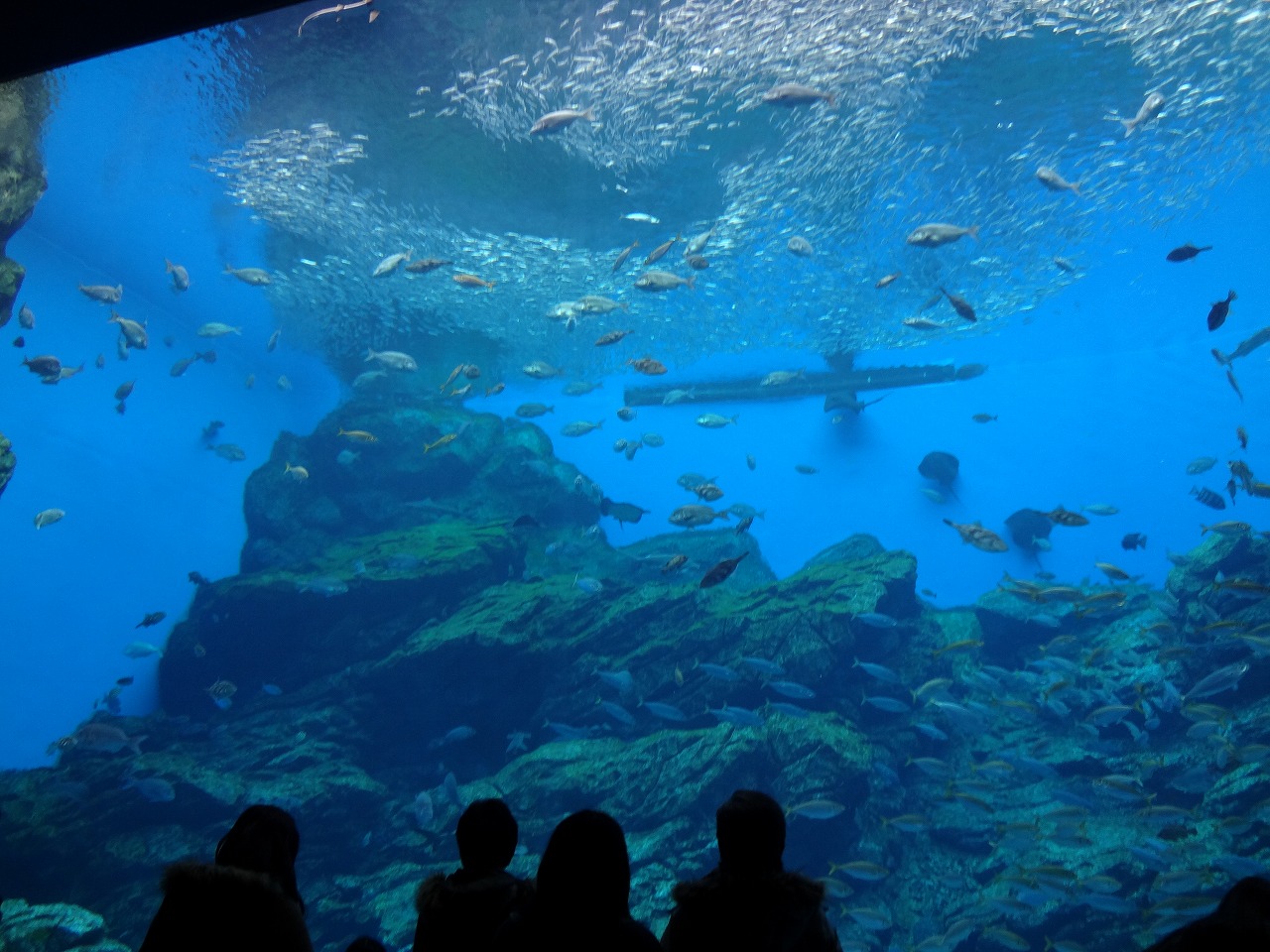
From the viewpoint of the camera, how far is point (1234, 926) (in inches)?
45.3

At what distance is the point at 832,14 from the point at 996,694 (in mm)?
12282

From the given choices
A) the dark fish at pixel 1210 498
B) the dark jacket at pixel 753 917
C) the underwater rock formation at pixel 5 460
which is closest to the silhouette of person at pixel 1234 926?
the dark jacket at pixel 753 917

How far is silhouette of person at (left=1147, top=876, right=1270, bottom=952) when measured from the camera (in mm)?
1120

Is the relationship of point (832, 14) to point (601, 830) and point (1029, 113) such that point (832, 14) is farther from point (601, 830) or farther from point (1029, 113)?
point (601, 830)

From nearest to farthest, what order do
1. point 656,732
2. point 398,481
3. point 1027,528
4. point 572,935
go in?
point 572,935 → point 656,732 → point 398,481 → point 1027,528

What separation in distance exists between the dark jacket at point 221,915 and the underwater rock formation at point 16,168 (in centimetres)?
1288

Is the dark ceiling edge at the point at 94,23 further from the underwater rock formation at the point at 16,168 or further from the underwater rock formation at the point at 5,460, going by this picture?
the underwater rock formation at the point at 16,168

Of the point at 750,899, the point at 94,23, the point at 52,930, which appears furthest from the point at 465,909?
the point at 52,930

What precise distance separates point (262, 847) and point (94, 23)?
4087 millimetres

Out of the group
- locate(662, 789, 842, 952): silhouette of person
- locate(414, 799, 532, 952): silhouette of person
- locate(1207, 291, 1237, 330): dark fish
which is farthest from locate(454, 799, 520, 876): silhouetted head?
locate(1207, 291, 1237, 330): dark fish

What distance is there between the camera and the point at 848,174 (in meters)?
14.6

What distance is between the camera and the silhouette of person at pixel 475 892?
176cm

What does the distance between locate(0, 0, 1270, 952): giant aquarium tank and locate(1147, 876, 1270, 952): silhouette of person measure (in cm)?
509

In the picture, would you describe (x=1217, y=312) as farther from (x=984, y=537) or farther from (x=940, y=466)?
(x=940, y=466)
